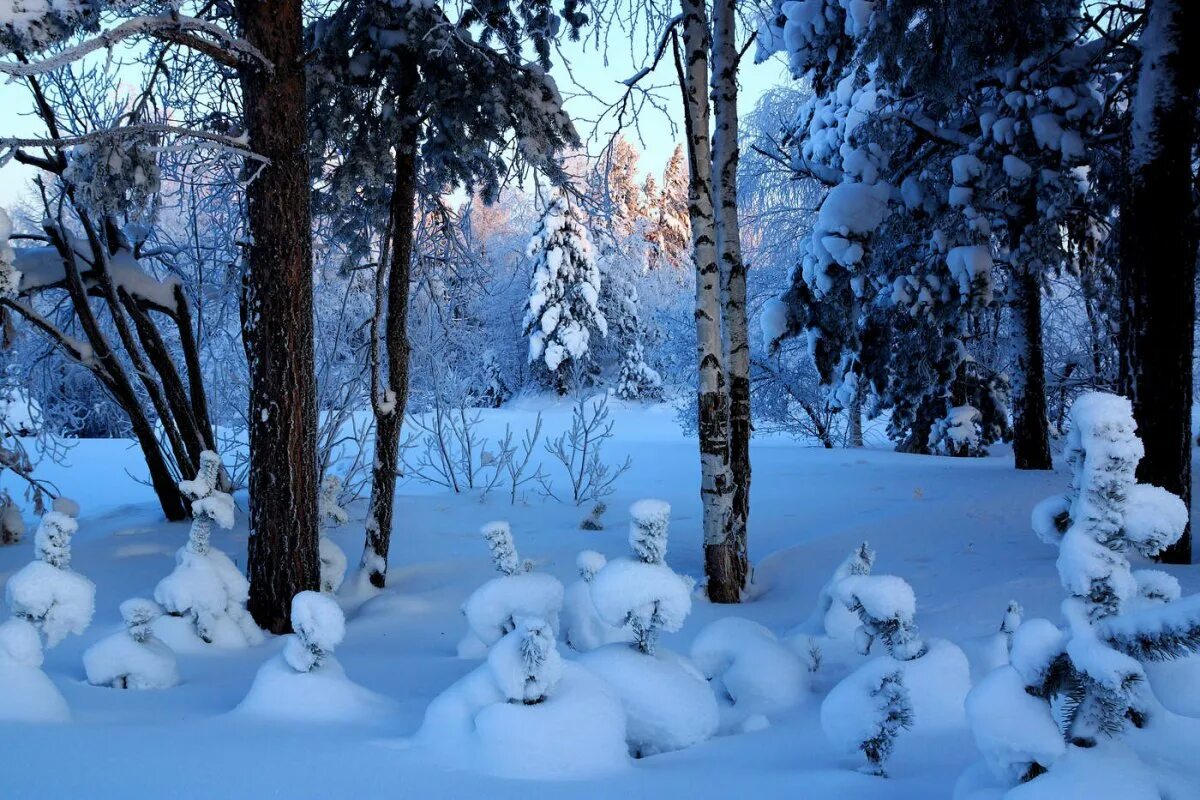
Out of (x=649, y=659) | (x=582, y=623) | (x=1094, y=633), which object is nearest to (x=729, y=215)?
(x=582, y=623)

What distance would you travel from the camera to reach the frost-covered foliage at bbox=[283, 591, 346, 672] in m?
3.04

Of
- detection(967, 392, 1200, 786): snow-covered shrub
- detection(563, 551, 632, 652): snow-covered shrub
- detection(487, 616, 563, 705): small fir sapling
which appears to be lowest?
detection(563, 551, 632, 652): snow-covered shrub

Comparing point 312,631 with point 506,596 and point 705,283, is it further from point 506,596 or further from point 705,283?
point 705,283

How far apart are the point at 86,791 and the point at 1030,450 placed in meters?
9.64

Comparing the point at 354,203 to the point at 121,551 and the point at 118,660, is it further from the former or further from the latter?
the point at 118,660

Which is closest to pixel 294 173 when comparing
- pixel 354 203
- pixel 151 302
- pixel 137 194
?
pixel 137 194

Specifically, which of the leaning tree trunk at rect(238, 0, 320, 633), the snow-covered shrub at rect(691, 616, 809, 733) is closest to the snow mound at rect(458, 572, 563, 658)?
the snow-covered shrub at rect(691, 616, 809, 733)

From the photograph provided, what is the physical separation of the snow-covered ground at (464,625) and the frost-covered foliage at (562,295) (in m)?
14.1

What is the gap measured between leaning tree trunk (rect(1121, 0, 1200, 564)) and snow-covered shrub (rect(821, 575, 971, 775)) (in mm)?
3602

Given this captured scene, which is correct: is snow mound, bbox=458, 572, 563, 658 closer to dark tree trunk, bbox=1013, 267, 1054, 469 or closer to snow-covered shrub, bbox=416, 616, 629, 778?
snow-covered shrub, bbox=416, 616, 629, 778

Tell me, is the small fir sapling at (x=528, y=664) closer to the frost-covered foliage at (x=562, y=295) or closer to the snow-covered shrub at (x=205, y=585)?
the snow-covered shrub at (x=205, y=585)

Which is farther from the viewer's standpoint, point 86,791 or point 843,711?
point 843,711

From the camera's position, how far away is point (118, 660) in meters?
3.64

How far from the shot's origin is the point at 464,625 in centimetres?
530
